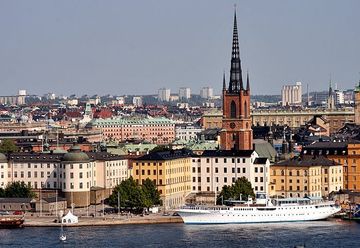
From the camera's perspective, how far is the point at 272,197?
56875 millimetres

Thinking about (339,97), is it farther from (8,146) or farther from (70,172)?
(70,172)

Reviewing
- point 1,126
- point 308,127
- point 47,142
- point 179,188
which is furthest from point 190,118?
point 179,188

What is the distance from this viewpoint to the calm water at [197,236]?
4562 centimetres

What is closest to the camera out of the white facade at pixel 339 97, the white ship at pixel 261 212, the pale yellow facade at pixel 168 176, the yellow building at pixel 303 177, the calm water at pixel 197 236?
the calm water at pixel 197 236

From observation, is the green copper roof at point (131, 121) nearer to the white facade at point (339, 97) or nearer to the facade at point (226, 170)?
the facade at point (226, 170)

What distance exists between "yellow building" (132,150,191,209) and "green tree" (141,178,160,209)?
122 cm

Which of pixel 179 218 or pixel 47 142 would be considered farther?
pixel 47 142

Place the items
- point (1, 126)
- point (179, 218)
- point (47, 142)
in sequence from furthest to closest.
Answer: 1. point (1, 126)
2. point (47, 142)
3. point (179, 218)

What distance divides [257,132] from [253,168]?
2160 centimetres

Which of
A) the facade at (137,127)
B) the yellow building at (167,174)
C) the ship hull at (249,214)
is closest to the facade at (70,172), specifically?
the yellow building at (167,174)

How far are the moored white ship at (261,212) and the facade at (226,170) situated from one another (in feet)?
15.6

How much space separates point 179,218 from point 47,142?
838 inches

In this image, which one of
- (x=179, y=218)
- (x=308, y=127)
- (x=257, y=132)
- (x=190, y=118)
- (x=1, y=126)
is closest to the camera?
(x=179, y=218)

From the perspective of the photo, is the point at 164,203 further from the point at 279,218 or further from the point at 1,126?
the point at 1,126
